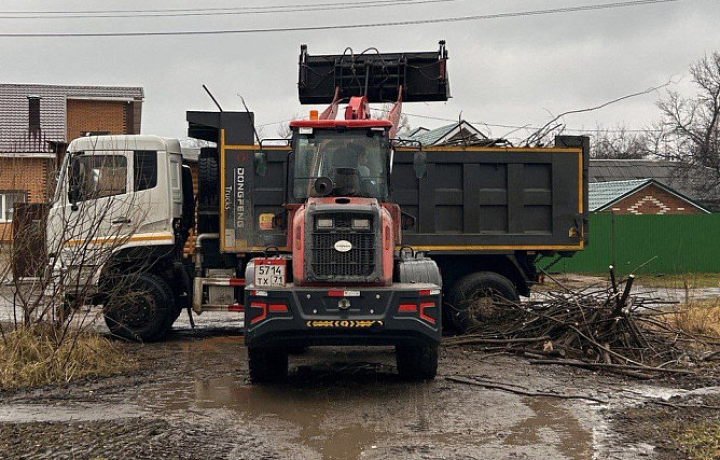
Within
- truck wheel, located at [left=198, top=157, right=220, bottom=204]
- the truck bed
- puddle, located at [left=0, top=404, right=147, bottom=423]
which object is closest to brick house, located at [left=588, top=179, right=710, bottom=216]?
the truck bed

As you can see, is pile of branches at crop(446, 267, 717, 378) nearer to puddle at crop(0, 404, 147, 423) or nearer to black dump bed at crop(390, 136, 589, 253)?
black dump bed at crop(390, 136, 589, 253)

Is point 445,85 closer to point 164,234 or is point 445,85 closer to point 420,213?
point 420,213

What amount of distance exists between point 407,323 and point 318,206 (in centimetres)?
161

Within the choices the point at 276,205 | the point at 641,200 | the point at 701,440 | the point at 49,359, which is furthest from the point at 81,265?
the point at 641,200

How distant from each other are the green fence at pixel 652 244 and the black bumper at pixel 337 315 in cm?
2063

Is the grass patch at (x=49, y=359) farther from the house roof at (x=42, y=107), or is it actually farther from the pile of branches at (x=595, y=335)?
the house roof at (x=42, y=107)

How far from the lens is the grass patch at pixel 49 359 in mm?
9828

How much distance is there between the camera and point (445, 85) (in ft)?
48.3

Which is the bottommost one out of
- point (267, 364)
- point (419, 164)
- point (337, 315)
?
point (267, 364)

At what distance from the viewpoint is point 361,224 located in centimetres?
934

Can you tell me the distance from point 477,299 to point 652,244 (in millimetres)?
17987

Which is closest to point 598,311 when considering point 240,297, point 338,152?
point 338,152

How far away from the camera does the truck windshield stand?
10.5 metres

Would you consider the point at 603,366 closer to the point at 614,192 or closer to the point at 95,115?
the point at 614,192
